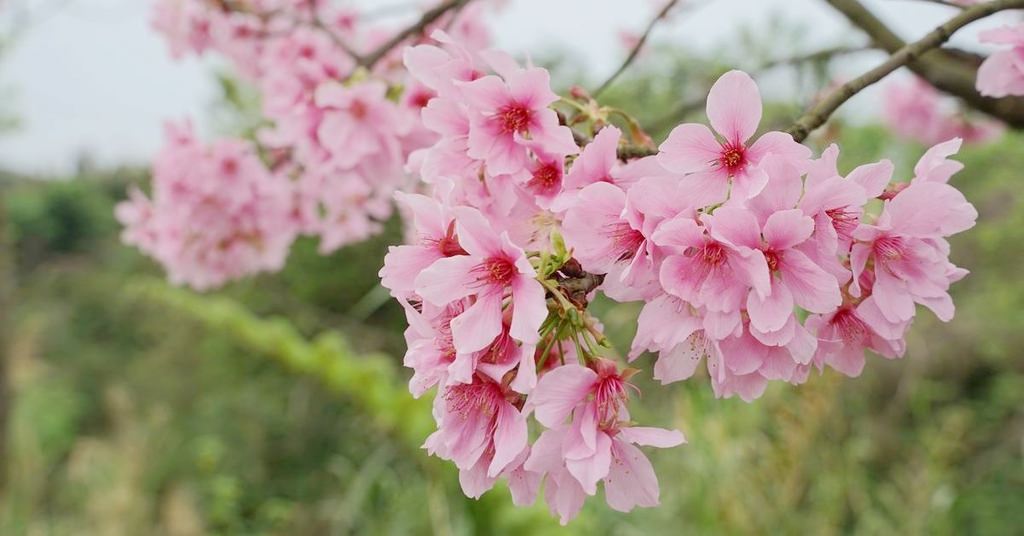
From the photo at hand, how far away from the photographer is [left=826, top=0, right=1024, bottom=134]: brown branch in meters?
0.89

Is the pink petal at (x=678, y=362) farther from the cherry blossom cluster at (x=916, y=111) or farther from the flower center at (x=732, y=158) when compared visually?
the cherry blossom cluster at (x=916, y=111)

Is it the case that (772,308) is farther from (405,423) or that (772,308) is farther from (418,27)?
(405,423)

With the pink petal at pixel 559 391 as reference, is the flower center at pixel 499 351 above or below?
above

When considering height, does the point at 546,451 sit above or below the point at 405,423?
above

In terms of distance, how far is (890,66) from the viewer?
60 centimetres

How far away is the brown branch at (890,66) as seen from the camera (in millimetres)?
574

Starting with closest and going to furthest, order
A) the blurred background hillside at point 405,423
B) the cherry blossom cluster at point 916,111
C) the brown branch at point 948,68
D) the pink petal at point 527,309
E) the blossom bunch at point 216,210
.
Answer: the pink petal at point 527,309
the brown branch at point 948,68
the blossom bunch at point 216,210
the blurred background hillside at point 405,423
the cherry blossom cluster at point 916,111

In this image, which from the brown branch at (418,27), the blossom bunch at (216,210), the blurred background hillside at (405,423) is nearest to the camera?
the brown branch at (418,27)

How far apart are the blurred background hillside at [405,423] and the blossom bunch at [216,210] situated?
0.49 m

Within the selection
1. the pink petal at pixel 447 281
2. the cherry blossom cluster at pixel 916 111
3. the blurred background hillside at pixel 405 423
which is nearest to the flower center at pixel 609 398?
the pink petal at pixel 447 281

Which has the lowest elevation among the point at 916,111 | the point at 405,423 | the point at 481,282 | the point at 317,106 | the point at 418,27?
the point at 405,423

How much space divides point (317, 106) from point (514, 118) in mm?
515

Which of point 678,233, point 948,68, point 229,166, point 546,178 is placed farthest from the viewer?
point 229,166

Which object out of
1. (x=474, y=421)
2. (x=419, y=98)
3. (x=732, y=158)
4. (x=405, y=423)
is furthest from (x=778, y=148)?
(x=405, y=423)
